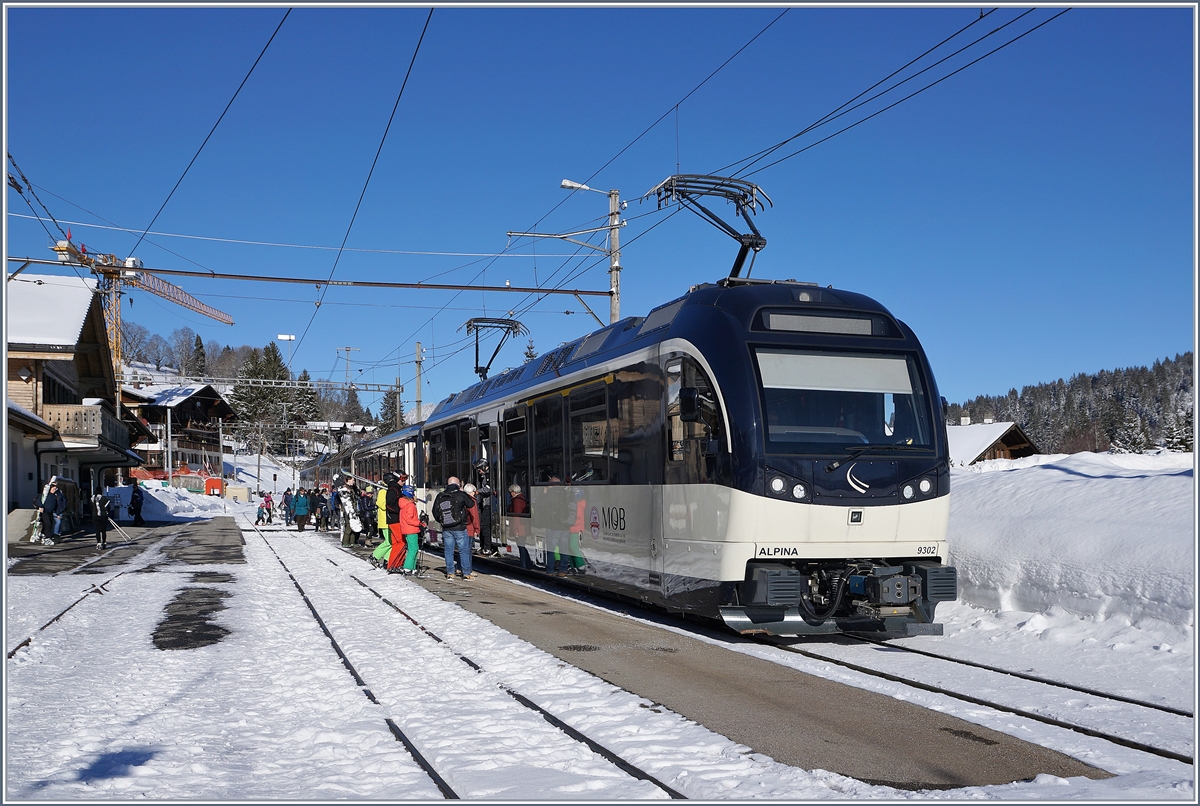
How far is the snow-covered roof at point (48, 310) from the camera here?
36.0 m

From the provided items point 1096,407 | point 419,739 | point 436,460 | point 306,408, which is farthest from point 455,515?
Answer: point 1096,407

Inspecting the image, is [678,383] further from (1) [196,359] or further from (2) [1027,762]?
(1) [196,359]

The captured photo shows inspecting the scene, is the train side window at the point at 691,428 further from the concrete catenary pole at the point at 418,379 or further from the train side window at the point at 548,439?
the concrete catenary pole at the point at 418,379

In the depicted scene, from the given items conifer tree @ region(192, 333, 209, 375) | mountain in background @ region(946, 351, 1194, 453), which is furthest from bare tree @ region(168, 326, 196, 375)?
mountain in background @ region(946, 351, 1194, 453)

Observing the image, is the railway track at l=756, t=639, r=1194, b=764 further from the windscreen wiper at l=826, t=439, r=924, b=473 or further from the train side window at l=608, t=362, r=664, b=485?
the train side window at l=608, t=362, r=664, b=485

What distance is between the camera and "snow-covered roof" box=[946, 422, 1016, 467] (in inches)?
2448

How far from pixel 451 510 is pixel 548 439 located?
2.56 meters

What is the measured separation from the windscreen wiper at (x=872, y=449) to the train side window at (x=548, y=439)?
16.9 feet

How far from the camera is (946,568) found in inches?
369

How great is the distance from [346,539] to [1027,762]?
2444 centimetres

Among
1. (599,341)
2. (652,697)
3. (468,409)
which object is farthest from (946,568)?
(468,409)

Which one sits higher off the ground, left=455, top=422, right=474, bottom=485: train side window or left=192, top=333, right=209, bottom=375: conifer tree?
left=192, top=333, right=209, bottom=375: conifer tree

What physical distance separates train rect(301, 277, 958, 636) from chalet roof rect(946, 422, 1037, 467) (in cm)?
5384

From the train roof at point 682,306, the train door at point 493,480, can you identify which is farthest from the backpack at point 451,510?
the train roof at point 682,306
